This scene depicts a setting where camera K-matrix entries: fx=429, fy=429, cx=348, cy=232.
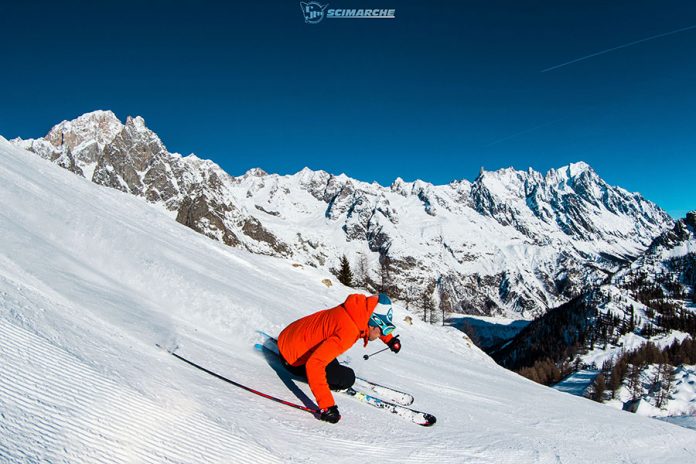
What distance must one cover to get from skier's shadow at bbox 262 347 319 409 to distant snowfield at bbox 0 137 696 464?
173 mm

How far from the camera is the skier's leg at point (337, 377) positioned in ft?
24.7

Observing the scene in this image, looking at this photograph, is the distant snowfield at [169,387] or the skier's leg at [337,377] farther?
the skier's leg at [337,377]

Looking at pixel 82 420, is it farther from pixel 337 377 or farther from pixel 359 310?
pixel 337 377

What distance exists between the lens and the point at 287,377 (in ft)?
26.4

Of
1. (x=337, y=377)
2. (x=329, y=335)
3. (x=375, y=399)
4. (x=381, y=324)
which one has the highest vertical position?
(x=381, y=324)

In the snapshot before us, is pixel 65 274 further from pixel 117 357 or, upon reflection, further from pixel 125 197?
pixel 125 197

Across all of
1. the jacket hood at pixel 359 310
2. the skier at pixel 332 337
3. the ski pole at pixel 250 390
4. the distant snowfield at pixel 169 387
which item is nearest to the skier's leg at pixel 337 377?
the skier at pixel 332 337

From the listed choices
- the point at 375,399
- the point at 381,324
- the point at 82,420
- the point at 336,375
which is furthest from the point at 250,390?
the point at 82,420

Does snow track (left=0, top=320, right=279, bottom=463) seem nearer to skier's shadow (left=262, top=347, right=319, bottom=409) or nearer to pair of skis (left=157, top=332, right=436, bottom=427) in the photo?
pair of skis (left=157, top=332, right=436, bottom=427)

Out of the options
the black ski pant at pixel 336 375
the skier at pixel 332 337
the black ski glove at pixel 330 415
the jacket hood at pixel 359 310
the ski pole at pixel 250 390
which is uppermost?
the jacket hood at pixel 359 310

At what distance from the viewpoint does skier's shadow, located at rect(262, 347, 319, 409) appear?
23.1 feet

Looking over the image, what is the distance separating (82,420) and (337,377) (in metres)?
4.41

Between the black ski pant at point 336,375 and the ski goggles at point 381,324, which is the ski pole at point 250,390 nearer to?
the black ski pant at point 336,375

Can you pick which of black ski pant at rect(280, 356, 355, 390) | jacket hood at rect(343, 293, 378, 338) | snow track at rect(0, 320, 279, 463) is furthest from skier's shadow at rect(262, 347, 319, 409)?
snow track at rect(0, 320, 279, 463)
